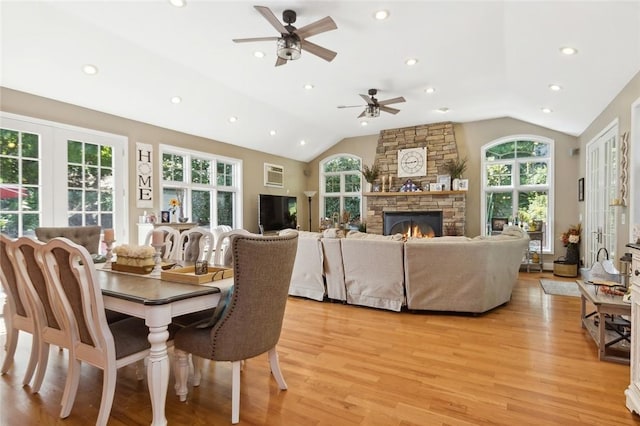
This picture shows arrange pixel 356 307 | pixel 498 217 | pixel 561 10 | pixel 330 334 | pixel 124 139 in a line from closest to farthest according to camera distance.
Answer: pixel 561 10
pixel 330 334
pixel 356 307
pixel 124 139
pixel 498 217

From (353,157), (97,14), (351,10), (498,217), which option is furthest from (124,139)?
(498,217)

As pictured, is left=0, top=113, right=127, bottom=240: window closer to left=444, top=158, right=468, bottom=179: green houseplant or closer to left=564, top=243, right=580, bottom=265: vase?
left=444, top=158, right=468, bottom=179: green houseplant

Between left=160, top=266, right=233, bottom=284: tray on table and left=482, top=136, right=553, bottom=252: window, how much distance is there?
6651mm

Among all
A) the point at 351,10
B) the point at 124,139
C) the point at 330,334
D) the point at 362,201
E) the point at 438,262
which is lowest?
the point at 330,334

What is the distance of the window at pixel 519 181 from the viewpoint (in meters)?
6.96

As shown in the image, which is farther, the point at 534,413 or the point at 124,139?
the point at 124,139

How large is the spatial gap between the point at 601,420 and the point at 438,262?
198cm

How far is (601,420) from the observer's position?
1.94m

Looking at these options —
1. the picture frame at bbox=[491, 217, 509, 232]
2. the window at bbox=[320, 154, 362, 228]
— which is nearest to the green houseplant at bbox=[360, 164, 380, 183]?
the window at bbox=[320, 154, 362, 228]

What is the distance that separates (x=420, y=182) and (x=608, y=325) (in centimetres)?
506

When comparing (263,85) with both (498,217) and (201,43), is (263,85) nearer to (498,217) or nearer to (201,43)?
(201,43)

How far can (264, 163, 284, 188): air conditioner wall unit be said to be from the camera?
27.0ft

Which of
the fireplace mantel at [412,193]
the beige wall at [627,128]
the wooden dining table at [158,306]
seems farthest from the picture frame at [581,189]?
the wooden dining table at [158,306]

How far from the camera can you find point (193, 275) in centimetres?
212
